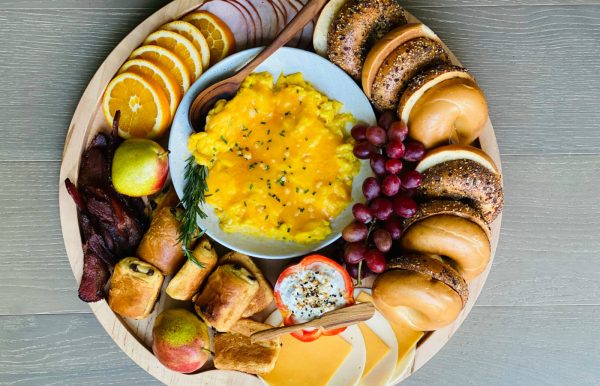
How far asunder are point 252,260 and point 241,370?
0.40m

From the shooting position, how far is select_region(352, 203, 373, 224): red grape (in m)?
1.95

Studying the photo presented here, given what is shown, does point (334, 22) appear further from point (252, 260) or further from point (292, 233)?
point (252, 260)

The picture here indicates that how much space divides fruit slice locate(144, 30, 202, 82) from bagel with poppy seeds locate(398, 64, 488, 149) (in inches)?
30.3

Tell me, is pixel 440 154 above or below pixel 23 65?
above

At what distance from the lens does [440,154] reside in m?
1.93

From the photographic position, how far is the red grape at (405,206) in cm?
191

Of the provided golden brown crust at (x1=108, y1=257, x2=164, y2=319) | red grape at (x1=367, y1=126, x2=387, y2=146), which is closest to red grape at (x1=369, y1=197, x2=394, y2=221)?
red grape at (x1=367, y1=126, x2=387, y2=146)

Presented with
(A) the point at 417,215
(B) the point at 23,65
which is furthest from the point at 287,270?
(B) the point at 23,65

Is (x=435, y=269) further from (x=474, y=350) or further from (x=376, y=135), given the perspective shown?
(x=474, y=350)

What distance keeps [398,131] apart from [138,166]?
919mm

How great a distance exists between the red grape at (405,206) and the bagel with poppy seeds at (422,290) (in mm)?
141

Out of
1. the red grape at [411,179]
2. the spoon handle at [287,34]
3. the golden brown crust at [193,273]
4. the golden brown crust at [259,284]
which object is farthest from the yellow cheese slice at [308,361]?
the spoon handle at [287,34]

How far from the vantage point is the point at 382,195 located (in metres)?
1.98

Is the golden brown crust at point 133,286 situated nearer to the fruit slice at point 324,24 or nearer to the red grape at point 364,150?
the red grape at point 364,150
